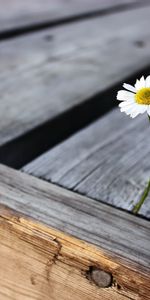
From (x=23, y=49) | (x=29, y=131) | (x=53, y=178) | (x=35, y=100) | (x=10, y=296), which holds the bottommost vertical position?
(x=10, y=296)

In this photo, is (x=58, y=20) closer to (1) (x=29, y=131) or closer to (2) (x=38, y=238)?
(1) (x=29, y=131)

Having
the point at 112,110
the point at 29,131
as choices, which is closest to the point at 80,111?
the point at 112,110

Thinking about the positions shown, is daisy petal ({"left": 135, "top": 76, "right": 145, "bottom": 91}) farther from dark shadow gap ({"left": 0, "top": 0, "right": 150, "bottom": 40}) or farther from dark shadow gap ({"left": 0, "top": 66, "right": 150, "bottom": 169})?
dark shadow gap ({"left": 0, "top": 0, "right": 150, "bottom": 40})

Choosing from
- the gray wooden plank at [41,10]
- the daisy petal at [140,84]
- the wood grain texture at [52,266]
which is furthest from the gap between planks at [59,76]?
the daisy petal at [140,84]

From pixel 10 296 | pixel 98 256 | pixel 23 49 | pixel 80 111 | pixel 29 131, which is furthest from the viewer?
pixel 23 49

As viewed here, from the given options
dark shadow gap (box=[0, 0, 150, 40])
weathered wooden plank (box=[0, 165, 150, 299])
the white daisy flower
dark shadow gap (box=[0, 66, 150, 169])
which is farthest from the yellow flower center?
dark shadow gap (box=[0, 0, 150, 40])

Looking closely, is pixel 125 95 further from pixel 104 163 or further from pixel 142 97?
pixel 104 163

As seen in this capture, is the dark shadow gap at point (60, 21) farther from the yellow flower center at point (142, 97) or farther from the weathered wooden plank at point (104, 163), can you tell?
the yellow flower center at point (142, 97)
